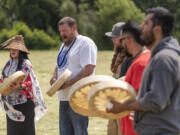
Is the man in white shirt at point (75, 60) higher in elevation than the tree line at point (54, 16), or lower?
higher

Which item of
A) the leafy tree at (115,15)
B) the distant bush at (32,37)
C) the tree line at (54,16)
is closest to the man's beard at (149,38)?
the distant bush at (32,37)

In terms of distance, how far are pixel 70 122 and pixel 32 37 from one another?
33.1 metres

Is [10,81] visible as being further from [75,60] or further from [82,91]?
[82,91]

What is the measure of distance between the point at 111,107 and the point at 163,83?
0.50 meters

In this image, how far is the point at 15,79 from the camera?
4.98 meters

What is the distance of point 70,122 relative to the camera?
204 inches

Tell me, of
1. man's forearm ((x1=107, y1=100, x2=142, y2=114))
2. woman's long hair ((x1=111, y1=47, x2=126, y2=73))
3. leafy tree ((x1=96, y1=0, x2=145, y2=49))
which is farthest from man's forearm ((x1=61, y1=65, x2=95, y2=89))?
leafy tree ((x1=96, y1=0, x2=145, y2=49))

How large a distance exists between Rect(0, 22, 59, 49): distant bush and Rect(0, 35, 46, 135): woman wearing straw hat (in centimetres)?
3138

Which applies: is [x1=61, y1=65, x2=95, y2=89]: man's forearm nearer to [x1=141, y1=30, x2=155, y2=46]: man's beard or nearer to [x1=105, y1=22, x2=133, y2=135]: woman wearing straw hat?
[x1=105, y1=22, x2=133, y2=135]: woman wearing straw hat

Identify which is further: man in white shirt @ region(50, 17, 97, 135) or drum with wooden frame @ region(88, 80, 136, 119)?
man in white shirt @ region(50, 17, 97, 135)

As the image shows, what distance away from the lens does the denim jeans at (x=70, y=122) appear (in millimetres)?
5004

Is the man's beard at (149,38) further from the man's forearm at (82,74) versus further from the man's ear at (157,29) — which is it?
the man's forearm at (82,74)

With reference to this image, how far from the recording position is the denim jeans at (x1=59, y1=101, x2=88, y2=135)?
500cm

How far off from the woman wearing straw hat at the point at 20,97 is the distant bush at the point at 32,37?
31380mm
